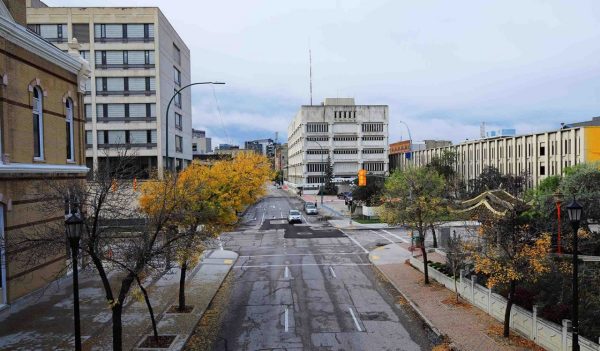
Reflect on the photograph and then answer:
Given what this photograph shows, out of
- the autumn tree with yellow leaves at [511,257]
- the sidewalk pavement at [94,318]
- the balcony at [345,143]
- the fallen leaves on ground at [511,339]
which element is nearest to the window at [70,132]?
the sidewalk pavement at [94,318]

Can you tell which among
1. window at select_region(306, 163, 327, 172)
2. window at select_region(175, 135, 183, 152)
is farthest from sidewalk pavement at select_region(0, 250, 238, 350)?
window at select_region(306, 163, 327, 172)

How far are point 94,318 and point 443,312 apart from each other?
1286 centimetres

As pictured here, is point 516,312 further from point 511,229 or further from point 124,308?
point 124,308

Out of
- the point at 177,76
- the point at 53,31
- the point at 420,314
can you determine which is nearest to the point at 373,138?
the point at 177,76

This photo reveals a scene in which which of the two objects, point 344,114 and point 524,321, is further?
point 344,114

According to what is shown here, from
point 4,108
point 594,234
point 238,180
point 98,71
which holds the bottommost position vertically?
point 594,234

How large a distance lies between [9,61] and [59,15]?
34.1m

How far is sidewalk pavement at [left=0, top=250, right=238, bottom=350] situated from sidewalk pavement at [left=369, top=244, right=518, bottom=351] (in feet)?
27.7

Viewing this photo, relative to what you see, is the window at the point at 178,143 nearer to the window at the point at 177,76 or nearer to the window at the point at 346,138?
the window at the point at 177,76

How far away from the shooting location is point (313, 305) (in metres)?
19.6

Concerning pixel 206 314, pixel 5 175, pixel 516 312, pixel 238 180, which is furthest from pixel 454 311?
pixel 5 175

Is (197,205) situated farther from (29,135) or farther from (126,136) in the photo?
(126,136)

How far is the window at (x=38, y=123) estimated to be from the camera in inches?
834

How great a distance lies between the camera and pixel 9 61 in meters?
18.8
